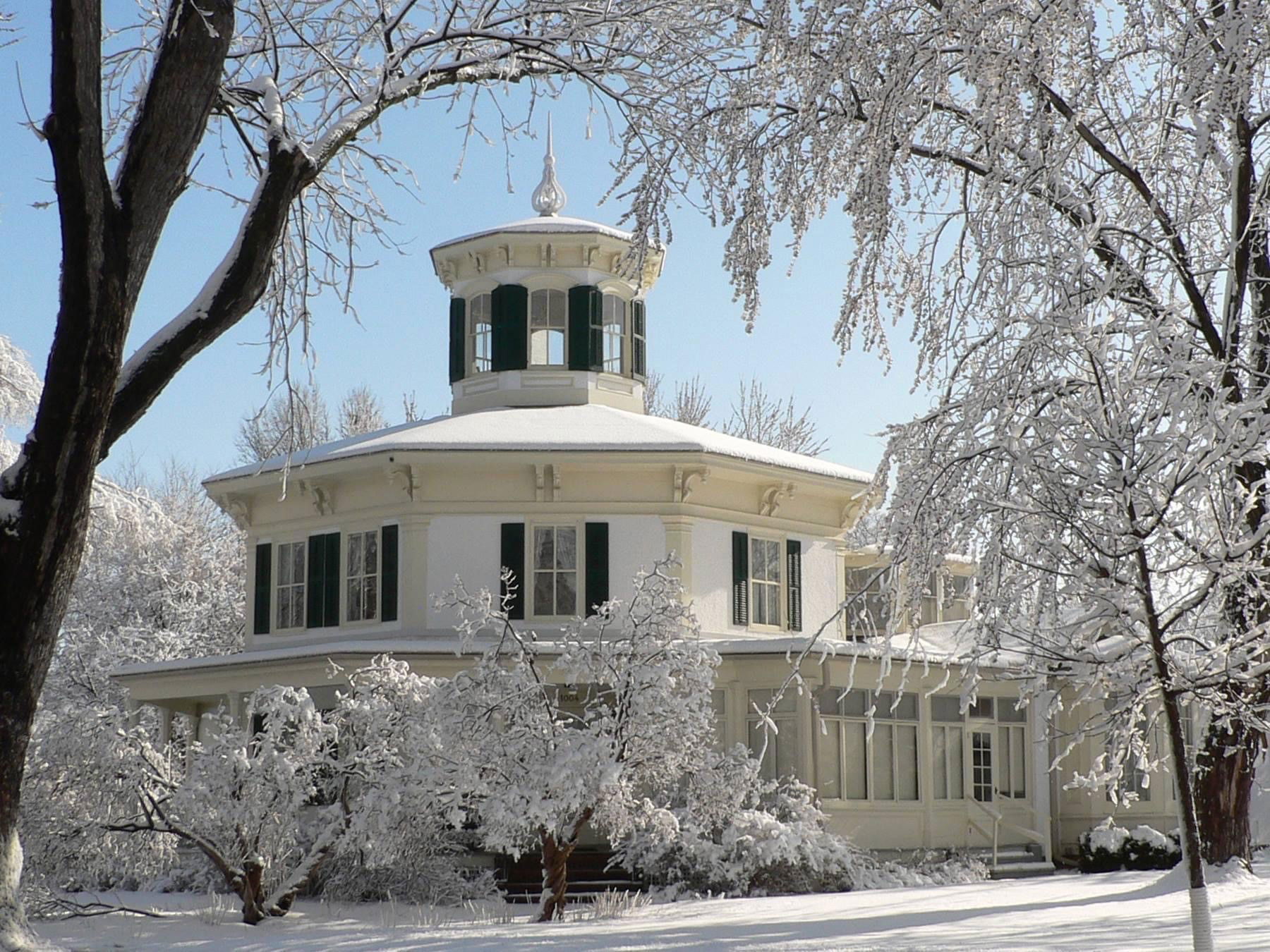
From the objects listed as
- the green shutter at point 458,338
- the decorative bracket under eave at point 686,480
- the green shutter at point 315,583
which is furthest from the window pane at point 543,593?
the green shutter at point 458,338

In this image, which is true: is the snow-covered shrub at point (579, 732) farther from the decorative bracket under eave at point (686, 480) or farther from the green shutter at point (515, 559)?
the decorative bracket under eave at point (686, 480)

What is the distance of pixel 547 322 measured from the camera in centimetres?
2573

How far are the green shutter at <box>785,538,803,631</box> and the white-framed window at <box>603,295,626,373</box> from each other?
460 centimetres

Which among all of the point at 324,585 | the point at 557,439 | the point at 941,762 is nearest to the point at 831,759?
the point at 941,762

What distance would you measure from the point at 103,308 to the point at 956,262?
4.91 m

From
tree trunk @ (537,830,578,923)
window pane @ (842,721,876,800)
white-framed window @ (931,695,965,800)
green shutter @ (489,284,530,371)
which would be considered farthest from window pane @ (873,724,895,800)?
green shutter @ (489,284,530,371)

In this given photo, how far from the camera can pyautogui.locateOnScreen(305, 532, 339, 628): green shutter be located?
77.9ft

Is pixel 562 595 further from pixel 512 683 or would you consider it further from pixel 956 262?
pixel 956 262

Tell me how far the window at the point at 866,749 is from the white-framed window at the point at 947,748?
1.44ft

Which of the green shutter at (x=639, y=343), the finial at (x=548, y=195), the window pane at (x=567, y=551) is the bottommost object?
the window pane at (x=567, y=551)

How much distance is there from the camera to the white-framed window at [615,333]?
2609 cm

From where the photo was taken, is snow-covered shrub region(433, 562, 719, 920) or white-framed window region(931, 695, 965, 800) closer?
snow-covered shrub region(433, 562, 719, 920)

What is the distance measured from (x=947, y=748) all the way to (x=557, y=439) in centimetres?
815

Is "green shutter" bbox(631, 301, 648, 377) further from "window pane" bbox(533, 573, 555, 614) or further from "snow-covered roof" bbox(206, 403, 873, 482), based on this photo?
"window pane" bbox(533, 573, 555, 614)
